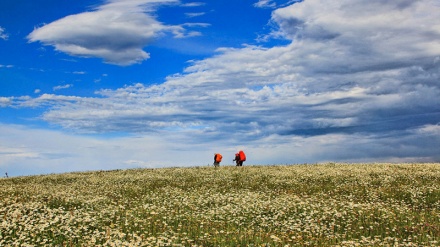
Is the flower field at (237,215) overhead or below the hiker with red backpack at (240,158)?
below

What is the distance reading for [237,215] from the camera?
1689 centimetres

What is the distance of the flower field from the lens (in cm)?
1272

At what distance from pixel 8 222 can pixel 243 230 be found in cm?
914

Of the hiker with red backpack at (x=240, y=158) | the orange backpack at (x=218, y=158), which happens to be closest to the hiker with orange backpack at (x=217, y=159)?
the orange backpack at (x=218, y=158)

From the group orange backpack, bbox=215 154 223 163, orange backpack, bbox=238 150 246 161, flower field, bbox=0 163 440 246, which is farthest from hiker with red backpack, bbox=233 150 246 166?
flower field, bbox=0 163 440 246

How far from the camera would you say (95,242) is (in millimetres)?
12523

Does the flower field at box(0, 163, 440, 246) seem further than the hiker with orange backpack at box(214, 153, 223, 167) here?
No

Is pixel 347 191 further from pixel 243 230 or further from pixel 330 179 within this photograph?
pixel 243 230

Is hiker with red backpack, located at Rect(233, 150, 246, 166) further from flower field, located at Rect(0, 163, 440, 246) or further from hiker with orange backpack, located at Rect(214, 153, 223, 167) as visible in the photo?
flower field, located at Rect(0, 163, 440, 246)

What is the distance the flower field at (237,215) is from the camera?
12723mm

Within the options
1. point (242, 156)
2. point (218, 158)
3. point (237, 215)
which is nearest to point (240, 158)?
point (242, 156)

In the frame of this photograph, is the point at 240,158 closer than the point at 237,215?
No

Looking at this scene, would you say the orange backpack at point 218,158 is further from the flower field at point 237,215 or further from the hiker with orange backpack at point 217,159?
the flower field at point 237,215

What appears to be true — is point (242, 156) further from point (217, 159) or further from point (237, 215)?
point (237, 215)
